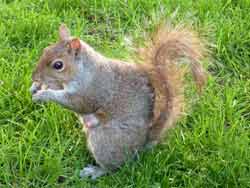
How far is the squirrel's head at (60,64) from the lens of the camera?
2.47 meters

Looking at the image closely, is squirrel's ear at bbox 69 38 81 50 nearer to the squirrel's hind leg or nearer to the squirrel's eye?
the squirrel's eye

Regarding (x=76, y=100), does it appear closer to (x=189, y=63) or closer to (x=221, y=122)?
(x=189, y=63)

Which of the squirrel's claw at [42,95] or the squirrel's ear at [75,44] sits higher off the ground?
the squirrel's ear at [75,44]

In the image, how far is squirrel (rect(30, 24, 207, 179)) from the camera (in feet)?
8.31

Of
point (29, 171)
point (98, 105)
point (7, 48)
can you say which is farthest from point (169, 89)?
point (7, 48)

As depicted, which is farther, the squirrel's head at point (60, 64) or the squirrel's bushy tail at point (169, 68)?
the squirrel's bushy tail at point (169, 68)

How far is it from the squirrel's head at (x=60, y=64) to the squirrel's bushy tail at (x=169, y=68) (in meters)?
0.32

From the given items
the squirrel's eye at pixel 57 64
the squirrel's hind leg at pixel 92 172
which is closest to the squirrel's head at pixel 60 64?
the squirrel's eye at pixel 57 64

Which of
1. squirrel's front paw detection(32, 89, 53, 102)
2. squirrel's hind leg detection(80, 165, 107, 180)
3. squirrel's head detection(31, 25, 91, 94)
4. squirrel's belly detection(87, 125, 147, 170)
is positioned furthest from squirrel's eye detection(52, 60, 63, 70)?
squirrel's hind leg detection(80, 165, 107, 180)

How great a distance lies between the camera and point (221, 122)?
279 cm

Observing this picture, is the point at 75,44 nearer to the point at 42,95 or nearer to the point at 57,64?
the point at 57,64

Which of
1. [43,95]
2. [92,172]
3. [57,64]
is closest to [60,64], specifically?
[57,64]

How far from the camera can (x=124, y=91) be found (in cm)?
257

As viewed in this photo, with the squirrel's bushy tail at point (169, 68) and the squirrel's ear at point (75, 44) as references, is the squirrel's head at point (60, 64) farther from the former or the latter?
the squirrel's bushy tail at point (169, 68)
